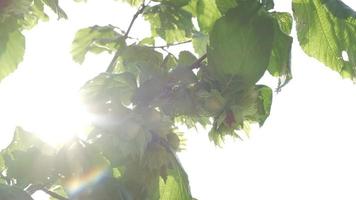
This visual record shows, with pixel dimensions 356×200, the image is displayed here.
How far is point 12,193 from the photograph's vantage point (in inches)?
71.6

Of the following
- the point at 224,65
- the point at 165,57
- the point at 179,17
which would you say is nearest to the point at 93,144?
the point at 224,65

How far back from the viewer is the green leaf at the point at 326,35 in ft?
6.91

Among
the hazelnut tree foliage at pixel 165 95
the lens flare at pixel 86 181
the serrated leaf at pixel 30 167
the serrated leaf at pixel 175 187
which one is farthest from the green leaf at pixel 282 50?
the serrated leaf at pixel 30 167

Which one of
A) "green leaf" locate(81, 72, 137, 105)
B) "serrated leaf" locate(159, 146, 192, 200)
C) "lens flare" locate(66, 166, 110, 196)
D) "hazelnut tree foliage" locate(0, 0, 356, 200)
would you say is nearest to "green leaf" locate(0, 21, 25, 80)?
"hazelnut tree foliage" locate(0, 0, 356, 200)

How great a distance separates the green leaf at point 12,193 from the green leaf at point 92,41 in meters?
0.93

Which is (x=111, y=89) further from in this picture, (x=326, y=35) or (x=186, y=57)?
(x=326, y=35)

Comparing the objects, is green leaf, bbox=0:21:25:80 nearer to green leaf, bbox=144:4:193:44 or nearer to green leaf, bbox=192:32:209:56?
green leaf, bbox=144:4:193:44

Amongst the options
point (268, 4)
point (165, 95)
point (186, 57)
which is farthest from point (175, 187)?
point (268, 4)

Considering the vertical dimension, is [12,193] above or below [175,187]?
above

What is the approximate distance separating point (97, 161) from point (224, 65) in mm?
512

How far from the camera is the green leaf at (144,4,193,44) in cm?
252

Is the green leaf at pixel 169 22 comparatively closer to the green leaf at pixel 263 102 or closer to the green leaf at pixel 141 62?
the green leaf at pixel 141 62

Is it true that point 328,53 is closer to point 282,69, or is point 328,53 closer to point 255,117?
point 282,69

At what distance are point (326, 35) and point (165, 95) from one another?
612 millimetres
